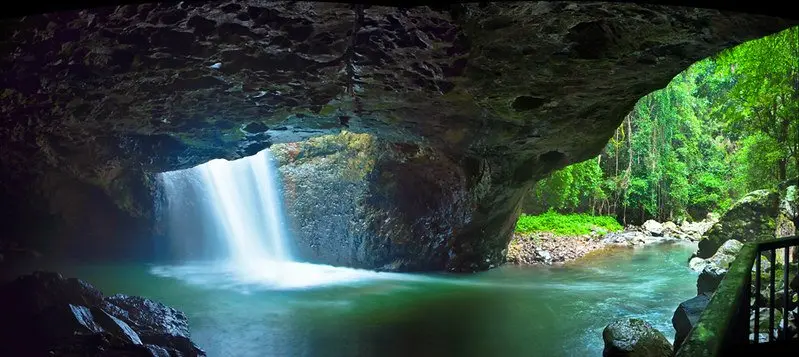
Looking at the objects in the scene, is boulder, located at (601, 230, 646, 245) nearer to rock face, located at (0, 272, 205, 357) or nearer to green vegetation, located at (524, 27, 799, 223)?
green vegetation, located at (524, 27, 799, 223)

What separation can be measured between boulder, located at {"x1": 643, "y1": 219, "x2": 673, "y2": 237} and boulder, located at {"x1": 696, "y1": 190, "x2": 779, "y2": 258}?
966 cm

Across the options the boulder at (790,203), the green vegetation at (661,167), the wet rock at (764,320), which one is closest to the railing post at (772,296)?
the wet rock at (764,320)

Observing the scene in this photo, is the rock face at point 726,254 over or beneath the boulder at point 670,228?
beneath

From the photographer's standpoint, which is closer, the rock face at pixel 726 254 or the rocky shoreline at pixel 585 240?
the rock face at pixel 726 254

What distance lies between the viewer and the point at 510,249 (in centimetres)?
1585

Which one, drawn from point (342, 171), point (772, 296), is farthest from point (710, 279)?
point (342, 171)

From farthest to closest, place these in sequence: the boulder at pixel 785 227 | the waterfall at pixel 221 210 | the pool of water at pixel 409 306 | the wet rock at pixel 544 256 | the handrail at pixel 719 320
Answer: the wet rock at pixel 544 256 → the waterfall at pixel 221 210 → the boulder at pixel 785 227 → the pool of water at pixel 409 306 → the handrail at pixel 719 320

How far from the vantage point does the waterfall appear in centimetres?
1476

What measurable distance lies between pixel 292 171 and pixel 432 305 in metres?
6.62

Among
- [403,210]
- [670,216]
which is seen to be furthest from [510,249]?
[670,216]

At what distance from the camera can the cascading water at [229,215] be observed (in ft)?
47.3

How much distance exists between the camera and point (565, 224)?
69.3 ft

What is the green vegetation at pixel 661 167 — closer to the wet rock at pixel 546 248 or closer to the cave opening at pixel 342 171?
the wet rock at pixel 546 248

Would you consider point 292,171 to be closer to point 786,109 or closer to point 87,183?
point 87,183
